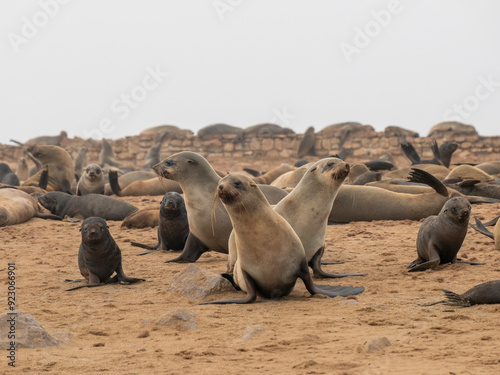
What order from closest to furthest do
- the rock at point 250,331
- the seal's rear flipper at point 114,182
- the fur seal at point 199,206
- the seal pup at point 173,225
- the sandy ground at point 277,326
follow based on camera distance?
the sandy ground at point 277,326 → the rock at point 250,331 → the fur seal at point 199,206 → the seal pup at point 173,225 → the seal's rear flipper at point 114,182

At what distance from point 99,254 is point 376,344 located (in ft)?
9.72

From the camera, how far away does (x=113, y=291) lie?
5.54 metres

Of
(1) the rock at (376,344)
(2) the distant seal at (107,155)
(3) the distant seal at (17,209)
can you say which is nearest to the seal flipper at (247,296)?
(1) the rock at (376,344)

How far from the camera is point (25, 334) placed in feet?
12.2

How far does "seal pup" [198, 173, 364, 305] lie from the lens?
4.77 meters

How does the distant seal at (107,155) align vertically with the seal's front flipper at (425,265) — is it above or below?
below

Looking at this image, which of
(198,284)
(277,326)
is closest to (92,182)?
(198,284)

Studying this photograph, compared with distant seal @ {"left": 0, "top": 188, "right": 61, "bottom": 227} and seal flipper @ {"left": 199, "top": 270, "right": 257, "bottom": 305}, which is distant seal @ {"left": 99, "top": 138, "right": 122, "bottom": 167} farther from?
seal flipper @ {"left": 199, "top": 270, "right": 257, "bottom": 305}

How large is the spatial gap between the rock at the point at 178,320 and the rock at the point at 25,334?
2.17 ft

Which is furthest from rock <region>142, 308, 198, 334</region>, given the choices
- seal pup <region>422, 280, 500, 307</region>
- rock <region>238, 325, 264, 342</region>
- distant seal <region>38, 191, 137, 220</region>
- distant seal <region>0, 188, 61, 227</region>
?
distant seal <region>38, 191, 137, 220</region>

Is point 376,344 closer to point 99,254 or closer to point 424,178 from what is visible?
point 99,254

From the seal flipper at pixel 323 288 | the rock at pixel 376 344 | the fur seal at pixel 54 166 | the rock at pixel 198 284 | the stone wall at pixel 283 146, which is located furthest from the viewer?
the stone wall at pixel 283 146

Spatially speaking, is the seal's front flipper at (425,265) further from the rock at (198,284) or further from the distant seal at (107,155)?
the distant seal at (107,155)

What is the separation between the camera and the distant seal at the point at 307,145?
25.0 meters
